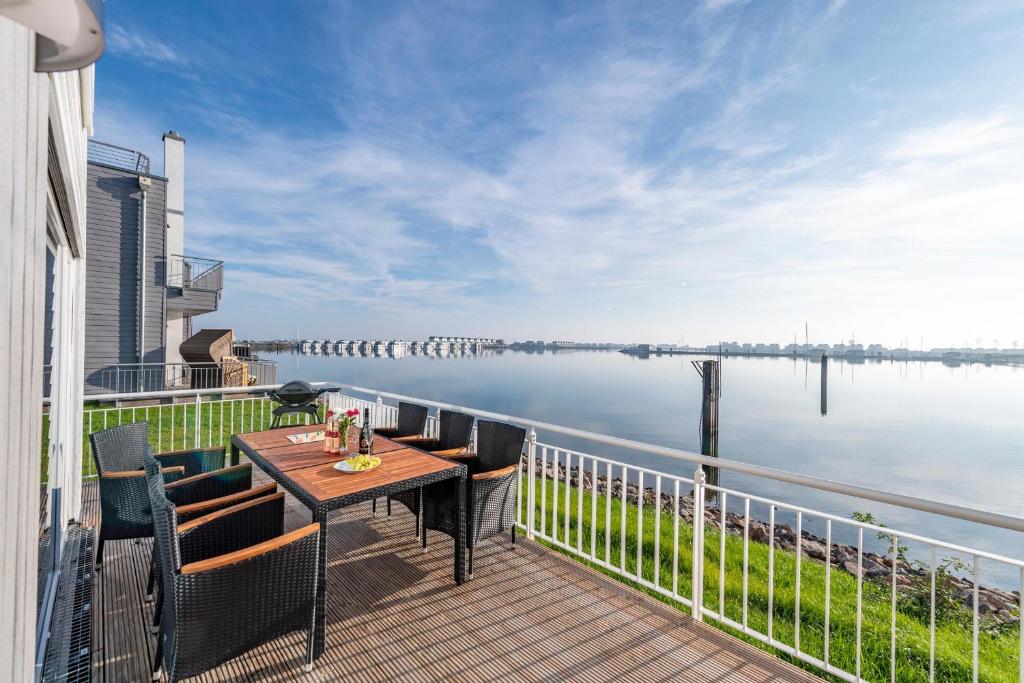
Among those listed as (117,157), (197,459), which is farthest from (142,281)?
(197,459)

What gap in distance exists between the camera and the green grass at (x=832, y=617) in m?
3.24

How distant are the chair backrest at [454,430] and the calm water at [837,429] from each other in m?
9.46

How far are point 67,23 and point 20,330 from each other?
50 cm

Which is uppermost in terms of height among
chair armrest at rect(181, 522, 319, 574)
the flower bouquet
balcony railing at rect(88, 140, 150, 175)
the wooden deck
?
balcony railing at rect(88, 140, 150, 175)

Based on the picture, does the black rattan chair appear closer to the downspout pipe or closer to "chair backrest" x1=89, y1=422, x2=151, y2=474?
"chair backrest" x1=89, y1=422, x2=151, y2=474

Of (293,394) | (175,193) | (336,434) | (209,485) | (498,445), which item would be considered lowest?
(209,485)

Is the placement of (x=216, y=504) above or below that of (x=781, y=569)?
above

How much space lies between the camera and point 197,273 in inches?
474

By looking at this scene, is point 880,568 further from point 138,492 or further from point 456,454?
point 138,492

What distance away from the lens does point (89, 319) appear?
9.66m

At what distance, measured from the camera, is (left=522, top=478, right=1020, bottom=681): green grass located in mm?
3240

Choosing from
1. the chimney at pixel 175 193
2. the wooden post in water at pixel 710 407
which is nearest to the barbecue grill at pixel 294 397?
the wooden post in water at pixel 710 407

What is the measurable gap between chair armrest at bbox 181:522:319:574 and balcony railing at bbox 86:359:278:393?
34.7 feet

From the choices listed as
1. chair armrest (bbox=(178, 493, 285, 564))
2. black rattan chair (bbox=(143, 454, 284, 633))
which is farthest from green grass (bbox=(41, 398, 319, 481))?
chair armrest (bbox=(178, 493, 285, 564))
